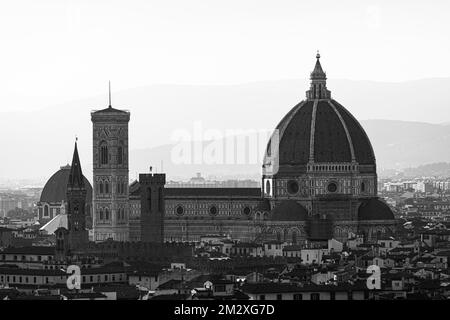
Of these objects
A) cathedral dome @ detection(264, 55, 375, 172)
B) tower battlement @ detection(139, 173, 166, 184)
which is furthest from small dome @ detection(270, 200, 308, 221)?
tower battlement @ detection(139, 173, 166, 184)

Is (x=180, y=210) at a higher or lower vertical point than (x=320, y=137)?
lower

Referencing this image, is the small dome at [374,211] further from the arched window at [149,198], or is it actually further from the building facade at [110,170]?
the building facade at [110,170]

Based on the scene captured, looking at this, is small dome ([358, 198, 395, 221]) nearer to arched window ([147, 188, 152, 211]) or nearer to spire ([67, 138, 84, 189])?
arched window ([147, 188, 152, 211])

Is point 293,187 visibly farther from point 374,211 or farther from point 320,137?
point 374,211

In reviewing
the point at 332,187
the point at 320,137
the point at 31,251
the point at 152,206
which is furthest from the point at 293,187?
the point at 31,251
